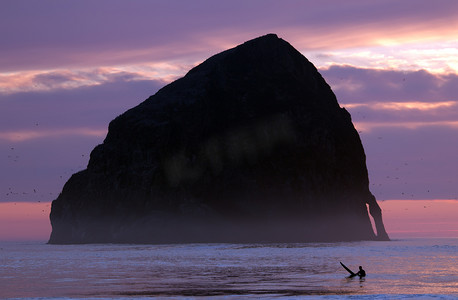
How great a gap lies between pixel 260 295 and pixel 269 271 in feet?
83.8

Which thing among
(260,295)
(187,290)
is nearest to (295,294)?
(260,295)

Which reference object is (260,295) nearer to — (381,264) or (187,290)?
(187,290)

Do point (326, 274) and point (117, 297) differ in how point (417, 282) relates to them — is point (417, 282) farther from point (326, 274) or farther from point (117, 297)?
point (117, 297)

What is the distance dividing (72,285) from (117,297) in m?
11.1

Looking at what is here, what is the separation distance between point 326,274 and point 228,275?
8597 millimetres

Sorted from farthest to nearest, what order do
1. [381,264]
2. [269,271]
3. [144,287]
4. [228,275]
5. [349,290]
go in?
1. [381,264]
2. [269,271]
3. [228,275]
4. [144,287]
5. [349,290]

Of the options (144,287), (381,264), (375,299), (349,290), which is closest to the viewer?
(375,299)

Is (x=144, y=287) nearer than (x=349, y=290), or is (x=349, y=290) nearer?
(x=349, y=290)

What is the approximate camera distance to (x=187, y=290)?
52000 millimetres

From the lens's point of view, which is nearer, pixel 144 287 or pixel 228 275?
pixel 144 287

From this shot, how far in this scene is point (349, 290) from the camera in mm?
50906

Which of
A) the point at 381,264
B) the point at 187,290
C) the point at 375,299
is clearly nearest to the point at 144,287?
the point at 187,290

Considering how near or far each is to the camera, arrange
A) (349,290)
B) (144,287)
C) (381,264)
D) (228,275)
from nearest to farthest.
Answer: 1. (349,290)
2. (144,287)
3. (228,275)
4. (381,264)

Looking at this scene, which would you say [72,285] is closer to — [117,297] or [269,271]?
[117,297]
